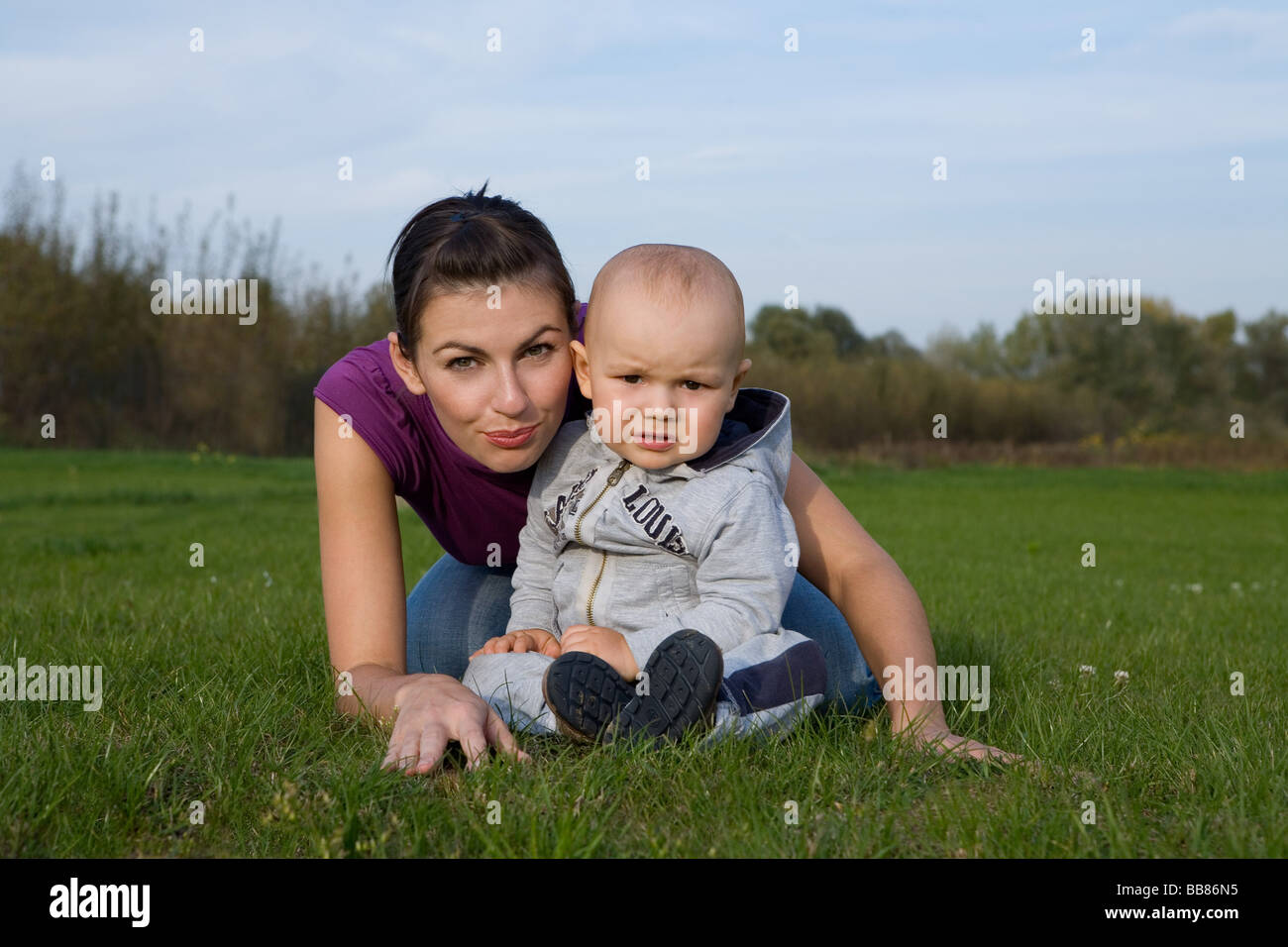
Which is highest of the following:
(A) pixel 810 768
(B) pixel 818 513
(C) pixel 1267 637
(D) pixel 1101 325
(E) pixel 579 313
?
(D) pixel 1101 325

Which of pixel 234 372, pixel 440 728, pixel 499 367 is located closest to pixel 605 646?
pixel 440 728

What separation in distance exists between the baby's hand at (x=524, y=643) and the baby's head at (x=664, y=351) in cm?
54

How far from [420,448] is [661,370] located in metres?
0.91

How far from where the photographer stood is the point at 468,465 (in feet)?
10.4

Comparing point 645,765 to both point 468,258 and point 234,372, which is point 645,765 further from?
point 234,372

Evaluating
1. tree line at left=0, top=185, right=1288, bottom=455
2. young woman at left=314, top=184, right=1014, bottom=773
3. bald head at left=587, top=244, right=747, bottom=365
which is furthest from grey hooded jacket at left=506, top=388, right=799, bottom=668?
tree line at left=0, top=185, right=1288, bottom=455

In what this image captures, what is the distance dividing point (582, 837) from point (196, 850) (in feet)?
2.37

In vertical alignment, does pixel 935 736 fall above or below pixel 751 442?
below

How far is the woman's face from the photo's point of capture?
2.75 meters

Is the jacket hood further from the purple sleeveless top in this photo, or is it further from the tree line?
the tree line

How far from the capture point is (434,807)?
211 centimetres

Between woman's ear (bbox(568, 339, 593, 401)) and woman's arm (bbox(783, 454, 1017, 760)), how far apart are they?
2.23ft
